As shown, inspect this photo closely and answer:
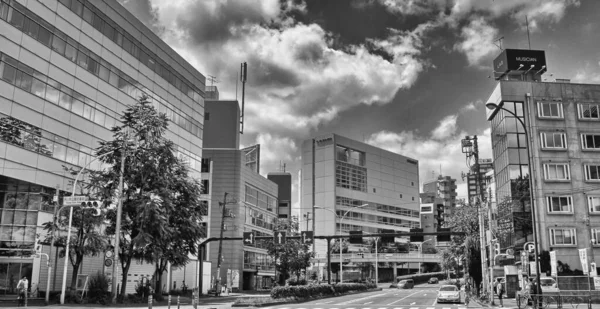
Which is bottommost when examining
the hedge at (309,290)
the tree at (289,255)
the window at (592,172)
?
the hedge at (309,290)

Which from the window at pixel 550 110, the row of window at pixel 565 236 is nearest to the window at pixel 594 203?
the row of window at pixel 565 236

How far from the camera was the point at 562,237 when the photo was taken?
50.1 m

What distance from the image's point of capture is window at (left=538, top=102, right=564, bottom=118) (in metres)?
52.8

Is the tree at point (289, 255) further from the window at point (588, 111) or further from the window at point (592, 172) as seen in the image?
the window at point (588, 111)

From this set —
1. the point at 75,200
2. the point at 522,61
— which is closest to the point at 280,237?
the point at 75,200

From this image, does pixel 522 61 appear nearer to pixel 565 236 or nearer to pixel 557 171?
pixel 557 171

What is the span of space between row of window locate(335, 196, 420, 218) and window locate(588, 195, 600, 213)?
95.1 m

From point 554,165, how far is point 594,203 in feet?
16.9

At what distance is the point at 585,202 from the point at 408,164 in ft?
Answer: 406

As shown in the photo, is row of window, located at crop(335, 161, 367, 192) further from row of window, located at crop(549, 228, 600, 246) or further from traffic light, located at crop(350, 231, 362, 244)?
row of window, located at crop(549, 228, 600, 246)

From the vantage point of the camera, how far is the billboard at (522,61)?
6188 cm

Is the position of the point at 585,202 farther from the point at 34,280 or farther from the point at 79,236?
the point at 34,280

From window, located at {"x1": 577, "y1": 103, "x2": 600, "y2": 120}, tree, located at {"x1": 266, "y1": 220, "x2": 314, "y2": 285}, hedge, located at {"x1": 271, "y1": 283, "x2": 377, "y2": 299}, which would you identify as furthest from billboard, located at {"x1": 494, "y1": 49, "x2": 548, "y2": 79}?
tree, located at {"x1": 266, "y1": 220, "x2": 314, "y2": 285}

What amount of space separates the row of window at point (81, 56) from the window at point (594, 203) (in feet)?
Result: 144
